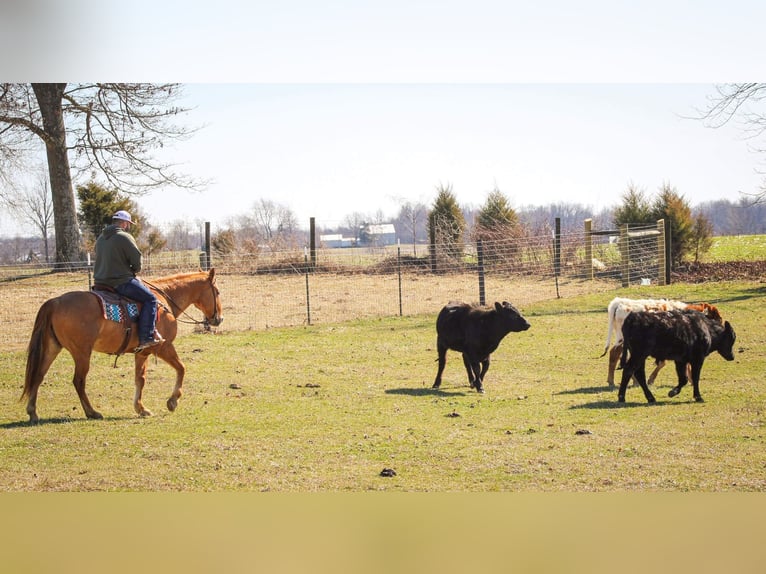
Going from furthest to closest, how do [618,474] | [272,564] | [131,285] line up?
[131,285] → [618,474] → [272,564]

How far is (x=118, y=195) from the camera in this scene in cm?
795

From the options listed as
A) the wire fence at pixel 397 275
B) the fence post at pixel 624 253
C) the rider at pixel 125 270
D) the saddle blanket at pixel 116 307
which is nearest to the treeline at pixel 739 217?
the wire fence at pixel 397 275

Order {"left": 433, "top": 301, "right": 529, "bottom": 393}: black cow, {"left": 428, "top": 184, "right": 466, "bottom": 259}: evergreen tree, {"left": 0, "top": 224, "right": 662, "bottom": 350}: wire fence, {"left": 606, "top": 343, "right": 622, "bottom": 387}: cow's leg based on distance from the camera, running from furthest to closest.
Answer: {"left": 428, "top": 184, "right": 466, "bottom": 259}: evergreen tree
{"left": 0, "top": 224, "right": 662, "bottom": 350}: wire fence
{"left": 433, "top": 301, "right": 529, "bottom": 393}: black cow
{"left": 606, "top": 343, "right": 622, "bottom": 387}: cow's leg

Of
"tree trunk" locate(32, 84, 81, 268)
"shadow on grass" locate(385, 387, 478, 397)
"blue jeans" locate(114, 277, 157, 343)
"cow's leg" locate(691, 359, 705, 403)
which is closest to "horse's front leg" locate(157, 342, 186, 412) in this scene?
"blue jeans" locate(114, 277, 157, 343)

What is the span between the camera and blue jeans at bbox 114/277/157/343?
737cm

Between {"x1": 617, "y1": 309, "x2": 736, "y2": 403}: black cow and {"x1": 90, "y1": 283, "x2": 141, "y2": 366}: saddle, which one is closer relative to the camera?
{"x1": 90, "y1": 283, "x2": 141, "y2": 366}: saddle

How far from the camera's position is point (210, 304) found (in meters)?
8.20

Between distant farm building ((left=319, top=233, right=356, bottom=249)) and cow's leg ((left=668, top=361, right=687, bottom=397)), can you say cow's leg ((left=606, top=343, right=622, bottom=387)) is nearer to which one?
cow's leg ((left=668, top=361, right=687, bottom=397))

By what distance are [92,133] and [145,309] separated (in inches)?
67.9

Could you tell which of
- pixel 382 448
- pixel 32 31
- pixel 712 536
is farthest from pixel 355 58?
pixel 712 536

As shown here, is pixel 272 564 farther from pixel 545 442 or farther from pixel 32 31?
pixel 32 31

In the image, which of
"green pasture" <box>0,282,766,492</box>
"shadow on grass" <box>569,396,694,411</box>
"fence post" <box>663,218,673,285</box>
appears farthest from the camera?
"fence post" <box>663,218,673,285</box>

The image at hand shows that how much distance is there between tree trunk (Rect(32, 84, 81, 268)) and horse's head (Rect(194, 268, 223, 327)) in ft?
4.22

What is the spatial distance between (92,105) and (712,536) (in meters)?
6.06
